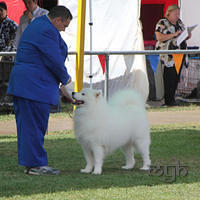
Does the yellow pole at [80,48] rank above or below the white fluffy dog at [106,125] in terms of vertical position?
above

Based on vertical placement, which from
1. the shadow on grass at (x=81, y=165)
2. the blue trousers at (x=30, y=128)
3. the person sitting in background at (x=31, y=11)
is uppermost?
the person sitting in background at (x=31, y=11)

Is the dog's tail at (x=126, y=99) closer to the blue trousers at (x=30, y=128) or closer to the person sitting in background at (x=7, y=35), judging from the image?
the blue trousers at (x=30, y=128)

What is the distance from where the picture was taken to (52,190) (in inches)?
234

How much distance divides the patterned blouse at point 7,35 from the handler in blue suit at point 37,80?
5.75 m

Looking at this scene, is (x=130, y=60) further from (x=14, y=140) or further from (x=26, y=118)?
(x=26, y=118)

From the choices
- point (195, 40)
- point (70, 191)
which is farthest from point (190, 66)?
point (70, 191)

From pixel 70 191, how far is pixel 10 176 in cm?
112

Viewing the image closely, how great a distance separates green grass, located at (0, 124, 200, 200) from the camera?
574 cm

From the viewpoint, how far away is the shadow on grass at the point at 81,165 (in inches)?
243

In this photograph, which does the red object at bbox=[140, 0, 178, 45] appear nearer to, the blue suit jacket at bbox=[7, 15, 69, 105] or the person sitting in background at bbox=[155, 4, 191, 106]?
the person sitting in background at bbox=[155, 4, 191, 106]

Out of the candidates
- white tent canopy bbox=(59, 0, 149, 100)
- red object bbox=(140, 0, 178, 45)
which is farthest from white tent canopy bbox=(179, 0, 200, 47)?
white tent canopy bbox=(59, 0, 149, 100)

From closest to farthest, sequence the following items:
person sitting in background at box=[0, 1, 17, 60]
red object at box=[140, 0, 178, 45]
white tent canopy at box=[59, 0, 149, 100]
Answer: person sitting in background at box=[0, 1, 17, 60], white tent canopy at box=[59, 0, 149, 100], red object at box=[140, 0, 178, 45]

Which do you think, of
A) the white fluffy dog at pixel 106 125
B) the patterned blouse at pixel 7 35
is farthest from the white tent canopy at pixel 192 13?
the white fluffy dog at pixel 106 125

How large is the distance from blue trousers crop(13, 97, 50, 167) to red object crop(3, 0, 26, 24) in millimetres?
7593
